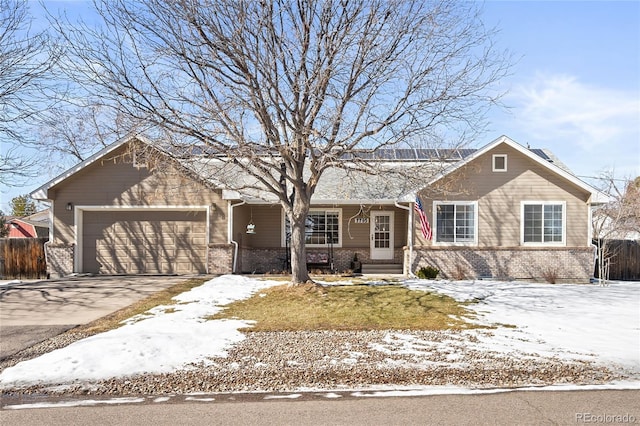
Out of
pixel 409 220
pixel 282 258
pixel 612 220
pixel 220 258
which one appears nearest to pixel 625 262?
pixel 612 220

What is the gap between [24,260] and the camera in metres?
18.9

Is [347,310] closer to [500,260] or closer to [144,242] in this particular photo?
[500,260]

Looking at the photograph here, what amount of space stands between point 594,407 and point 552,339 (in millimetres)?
3519

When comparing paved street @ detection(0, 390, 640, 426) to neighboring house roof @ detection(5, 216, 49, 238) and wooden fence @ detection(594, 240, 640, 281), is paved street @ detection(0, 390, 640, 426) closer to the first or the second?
wooden fence @ detection(594, 240, 640, 281)

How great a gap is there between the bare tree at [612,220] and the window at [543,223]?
1.37 meters

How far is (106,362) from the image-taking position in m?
7.34

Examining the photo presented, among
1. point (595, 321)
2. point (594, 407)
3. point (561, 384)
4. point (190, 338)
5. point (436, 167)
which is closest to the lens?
point (594, 407)

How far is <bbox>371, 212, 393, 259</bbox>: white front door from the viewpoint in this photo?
2064 centimetres

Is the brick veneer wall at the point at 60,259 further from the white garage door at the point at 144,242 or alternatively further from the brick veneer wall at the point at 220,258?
the brick veneer wall at the point at 220,258

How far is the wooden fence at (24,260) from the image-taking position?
741 inches

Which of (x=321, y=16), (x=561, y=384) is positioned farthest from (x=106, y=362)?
(x=321, y=16)

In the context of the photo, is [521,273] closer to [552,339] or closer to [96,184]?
[552,339]

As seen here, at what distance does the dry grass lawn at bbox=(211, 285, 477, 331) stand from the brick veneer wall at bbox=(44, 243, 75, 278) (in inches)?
339
